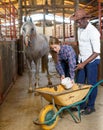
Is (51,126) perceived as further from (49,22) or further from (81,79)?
(49,22)

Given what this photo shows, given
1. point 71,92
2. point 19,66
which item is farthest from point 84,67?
point 19,66

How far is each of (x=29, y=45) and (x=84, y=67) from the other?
2.55 meters

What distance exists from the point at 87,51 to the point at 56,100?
1.09m

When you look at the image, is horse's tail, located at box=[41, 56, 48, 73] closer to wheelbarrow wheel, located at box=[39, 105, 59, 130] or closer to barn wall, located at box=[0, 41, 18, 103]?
barn wall, located at box=[0, 41, 18, 103]

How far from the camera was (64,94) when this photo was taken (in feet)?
13.7

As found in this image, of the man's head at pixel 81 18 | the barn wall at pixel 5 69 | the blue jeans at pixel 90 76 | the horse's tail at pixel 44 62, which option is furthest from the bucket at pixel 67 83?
the horse's tail at pixel 44 62

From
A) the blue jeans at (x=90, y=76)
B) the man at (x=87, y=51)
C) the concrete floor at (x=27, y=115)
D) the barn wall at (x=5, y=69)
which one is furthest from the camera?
the barn wall at (x=5, y=69)

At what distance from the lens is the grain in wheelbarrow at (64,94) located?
163 inches

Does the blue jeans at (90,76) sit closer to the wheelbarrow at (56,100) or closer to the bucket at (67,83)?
the wheelbarrow at (56,100)

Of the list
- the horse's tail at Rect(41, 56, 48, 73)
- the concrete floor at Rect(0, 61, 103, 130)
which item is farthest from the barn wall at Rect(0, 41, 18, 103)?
the horse's tail at Rect(41, 56, 48, 73)

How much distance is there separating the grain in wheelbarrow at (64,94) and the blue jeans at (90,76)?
0.44 meters

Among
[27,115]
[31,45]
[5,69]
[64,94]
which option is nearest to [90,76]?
[64,94]

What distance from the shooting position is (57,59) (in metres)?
4.68

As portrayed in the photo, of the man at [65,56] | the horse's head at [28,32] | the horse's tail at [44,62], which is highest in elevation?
the horse's head at [28,32]
